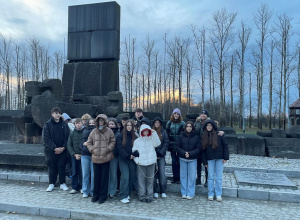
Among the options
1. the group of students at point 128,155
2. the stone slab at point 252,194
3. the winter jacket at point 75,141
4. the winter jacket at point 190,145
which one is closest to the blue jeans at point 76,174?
the group of students at point 128,155

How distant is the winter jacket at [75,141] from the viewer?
5281 mm

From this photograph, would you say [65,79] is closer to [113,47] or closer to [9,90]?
[113,47]

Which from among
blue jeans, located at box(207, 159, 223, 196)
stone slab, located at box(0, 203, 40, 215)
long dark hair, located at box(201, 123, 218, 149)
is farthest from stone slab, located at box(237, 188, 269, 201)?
stone slab, located at box(0, 203, 40, 215)

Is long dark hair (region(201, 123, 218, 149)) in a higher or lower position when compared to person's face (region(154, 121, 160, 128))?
lower

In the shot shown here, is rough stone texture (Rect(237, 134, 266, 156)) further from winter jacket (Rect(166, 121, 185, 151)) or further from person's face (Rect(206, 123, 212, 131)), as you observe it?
person's face (Rect(206, 123, 212, 131))

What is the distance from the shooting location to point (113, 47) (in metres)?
9.93

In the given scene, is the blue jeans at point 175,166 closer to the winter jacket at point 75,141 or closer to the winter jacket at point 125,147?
the winter jacket at point 125,147

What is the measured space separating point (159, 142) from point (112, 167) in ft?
3.55

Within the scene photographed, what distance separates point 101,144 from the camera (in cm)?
485

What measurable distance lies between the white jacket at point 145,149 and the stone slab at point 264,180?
7.36 feet

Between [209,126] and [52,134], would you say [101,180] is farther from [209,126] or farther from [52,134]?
[209,126]

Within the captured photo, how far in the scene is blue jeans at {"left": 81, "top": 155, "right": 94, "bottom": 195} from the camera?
5.11 m

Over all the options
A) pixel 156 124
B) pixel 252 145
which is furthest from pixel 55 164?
pixel 252 145

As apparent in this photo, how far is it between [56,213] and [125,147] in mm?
1643
